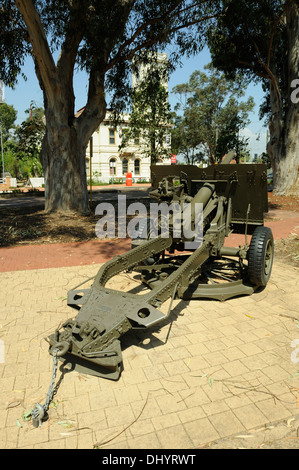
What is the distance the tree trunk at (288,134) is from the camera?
18031 mm

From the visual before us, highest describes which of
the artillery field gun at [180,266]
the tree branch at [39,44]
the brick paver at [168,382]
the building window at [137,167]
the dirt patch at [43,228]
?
the tree branch at [39,44]

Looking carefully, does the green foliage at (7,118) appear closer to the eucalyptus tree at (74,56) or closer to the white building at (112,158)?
the white building at (112,158)

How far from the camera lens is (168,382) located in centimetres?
313

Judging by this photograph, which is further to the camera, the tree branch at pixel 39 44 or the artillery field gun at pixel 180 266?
the tree branch at pixel 39 44

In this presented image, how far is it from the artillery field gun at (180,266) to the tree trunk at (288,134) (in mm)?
14548

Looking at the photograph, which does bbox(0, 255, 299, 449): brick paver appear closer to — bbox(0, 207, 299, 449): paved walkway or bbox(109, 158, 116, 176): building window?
bbox(0, 207, 299, 449): paved walkway

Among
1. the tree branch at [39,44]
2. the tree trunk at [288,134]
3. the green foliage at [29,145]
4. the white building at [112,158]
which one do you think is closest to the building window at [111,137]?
the white building at [112,158]

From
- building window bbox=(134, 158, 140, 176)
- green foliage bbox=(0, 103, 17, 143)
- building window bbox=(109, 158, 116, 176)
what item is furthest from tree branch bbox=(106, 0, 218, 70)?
green foliage bbox=(0, 103, 17, 143)

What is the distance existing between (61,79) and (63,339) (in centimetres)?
1080

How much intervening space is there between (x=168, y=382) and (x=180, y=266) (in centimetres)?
149

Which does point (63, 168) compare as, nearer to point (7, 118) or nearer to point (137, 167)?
point (137, 167)

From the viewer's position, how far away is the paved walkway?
2.52 m

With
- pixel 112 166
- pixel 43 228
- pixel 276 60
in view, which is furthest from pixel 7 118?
pixel 43 228
